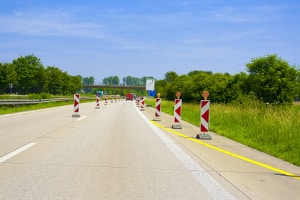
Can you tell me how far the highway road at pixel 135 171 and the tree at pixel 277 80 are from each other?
23969 mm

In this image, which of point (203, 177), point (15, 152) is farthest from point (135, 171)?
point (15, 152)

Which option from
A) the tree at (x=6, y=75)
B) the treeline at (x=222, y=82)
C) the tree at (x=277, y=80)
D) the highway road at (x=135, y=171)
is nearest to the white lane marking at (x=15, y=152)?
the highway road at (x=135, y=171)

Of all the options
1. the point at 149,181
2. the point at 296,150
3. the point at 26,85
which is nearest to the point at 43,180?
the point at 149,181

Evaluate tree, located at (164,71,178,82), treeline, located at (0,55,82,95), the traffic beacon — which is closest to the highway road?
the traffic beacon

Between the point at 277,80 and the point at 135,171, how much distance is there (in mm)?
29257

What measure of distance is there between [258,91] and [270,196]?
31785mm

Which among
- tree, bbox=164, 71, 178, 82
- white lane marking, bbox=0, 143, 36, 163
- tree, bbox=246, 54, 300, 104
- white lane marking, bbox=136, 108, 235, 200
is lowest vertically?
white lane marking, bbox=136, 108, 235, 200

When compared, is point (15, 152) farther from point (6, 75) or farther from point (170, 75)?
point (170, 75)

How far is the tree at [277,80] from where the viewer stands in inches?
1371

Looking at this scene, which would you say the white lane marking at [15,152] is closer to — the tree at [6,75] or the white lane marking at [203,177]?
the white lane marking at [203,177]

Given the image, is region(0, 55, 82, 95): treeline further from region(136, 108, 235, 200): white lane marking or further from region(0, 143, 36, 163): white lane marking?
region(136, 108, 235, 200): white lane marking

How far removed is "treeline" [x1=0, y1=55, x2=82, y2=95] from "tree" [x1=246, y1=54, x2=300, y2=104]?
52.2 meters

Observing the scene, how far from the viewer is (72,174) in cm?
721

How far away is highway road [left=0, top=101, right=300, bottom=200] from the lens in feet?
20.1
